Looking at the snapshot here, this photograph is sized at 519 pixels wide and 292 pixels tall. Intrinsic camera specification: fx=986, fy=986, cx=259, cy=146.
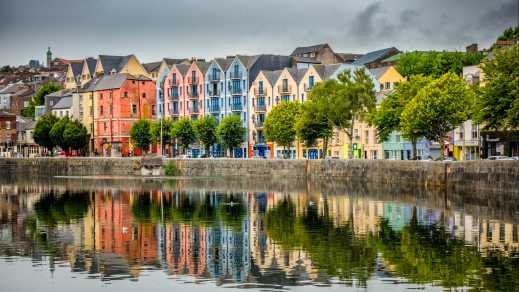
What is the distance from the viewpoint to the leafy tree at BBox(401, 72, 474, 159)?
320ft

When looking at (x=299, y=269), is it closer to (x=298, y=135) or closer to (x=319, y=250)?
(x=319, y=250)

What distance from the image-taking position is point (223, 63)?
161m

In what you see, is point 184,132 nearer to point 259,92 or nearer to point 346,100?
point 259,92

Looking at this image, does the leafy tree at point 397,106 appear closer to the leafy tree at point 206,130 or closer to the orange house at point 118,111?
the leafy tree at point 206,130

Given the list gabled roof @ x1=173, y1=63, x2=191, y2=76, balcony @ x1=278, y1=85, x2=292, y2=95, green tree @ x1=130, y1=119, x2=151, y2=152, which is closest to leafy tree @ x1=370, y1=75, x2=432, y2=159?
balcony @ x1=278, y1=85, x2=292, y2=95

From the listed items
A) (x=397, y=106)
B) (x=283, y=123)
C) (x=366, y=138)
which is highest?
(x=397, y=106)

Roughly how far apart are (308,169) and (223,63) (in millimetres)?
49391

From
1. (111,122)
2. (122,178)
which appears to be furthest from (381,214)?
(111,122)

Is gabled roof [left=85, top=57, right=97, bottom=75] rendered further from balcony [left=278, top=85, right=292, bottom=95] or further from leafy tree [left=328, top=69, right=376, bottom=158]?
leafy tree [left=328, top=69, right=376, bottom=158]

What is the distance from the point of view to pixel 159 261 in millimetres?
46875

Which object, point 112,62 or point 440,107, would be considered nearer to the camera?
point 440,107

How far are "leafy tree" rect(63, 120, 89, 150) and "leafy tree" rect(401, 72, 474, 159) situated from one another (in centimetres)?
7794

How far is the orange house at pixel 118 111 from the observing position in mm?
167750

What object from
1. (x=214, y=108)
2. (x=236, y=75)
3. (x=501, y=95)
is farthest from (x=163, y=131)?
(x=501, y=95)
